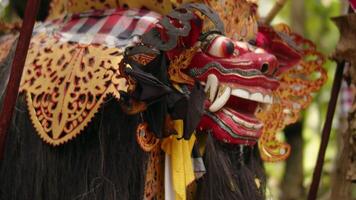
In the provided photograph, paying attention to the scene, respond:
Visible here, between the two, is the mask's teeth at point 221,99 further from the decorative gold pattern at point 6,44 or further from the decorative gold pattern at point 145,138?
the decorative gold pattern at point 6,44

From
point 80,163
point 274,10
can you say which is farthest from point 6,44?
point 274,10

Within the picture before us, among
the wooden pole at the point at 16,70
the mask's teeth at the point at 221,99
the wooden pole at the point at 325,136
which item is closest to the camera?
the wooden pole at the point at 16,70

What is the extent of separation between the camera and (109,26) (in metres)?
1.31

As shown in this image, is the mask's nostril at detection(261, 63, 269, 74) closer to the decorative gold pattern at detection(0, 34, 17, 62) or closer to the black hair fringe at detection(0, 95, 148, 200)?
the black hair fringe at detection(0, 95, 148, 200)

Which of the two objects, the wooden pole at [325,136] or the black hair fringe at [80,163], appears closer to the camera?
the black hair fringe at [80,163]

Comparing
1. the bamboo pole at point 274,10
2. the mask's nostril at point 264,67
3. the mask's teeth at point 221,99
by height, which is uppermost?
the bamboo pole at point 274,10

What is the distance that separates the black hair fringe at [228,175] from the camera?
1.26 metres

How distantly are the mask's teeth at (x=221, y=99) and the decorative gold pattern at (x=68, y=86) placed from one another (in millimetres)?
202

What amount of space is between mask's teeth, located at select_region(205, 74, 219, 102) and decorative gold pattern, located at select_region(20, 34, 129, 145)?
186 mm

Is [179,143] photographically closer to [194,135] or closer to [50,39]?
[194,135]

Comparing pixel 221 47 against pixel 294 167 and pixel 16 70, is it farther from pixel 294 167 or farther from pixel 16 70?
pixel 294 167

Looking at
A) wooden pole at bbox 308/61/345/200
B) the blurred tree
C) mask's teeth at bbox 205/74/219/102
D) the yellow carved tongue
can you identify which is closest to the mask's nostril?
mask's teeth at bbox 205/74/219/102

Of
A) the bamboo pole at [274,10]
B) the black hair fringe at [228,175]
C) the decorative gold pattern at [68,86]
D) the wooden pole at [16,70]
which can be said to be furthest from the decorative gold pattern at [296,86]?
the wooden pole at [16,70]

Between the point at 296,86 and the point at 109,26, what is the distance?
1.91ft
